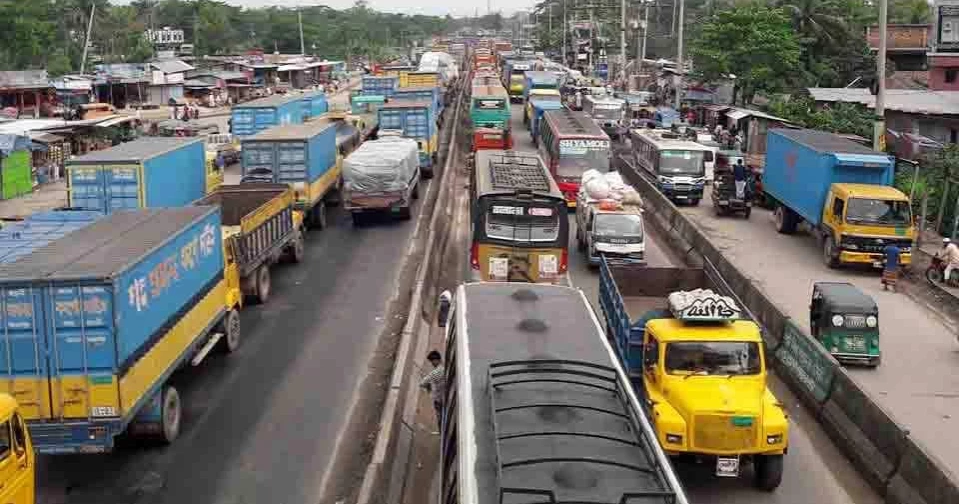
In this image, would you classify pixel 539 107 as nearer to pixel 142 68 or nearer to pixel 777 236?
pixel 777 236

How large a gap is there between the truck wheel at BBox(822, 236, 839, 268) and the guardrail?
198 inches

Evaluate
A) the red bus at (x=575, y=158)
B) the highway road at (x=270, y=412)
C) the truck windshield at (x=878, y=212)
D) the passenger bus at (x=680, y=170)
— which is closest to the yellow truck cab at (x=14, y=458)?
the highway road at (x=270, y=412)

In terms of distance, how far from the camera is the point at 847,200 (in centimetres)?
2253

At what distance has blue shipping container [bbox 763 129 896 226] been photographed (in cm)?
2352

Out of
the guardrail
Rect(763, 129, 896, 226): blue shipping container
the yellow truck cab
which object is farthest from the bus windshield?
the yellow truck cab

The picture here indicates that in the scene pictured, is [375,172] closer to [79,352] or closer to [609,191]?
[609,191]

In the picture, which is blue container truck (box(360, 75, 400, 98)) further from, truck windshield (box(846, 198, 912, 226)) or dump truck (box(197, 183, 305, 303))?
truck windshield (box(846, 198, 912, 226))

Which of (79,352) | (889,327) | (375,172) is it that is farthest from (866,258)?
(79,352)

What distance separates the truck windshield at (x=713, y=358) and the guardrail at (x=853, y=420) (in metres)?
1.97

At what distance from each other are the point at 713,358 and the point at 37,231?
38.1 ft

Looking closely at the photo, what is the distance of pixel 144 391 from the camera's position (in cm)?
1172

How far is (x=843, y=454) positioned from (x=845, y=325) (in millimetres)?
3750

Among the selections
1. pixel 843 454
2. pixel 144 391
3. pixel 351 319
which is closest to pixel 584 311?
pixel 843 454

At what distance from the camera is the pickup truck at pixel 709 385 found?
423 inches
